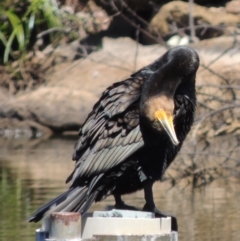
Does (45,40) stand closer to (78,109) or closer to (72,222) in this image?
(78,109)

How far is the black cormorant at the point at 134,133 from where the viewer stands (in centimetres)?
524

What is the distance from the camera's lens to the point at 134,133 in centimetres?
534

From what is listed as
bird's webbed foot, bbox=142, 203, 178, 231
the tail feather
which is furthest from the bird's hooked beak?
the tail feather

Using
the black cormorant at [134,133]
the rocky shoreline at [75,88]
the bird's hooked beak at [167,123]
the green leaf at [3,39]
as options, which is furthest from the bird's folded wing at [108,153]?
the green leaf at [3,39]

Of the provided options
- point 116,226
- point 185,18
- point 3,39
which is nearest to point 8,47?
point 3,39

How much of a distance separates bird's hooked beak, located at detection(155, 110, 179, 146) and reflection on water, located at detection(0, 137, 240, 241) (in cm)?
169

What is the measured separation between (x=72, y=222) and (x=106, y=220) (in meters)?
0.18

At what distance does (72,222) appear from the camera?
4305mm

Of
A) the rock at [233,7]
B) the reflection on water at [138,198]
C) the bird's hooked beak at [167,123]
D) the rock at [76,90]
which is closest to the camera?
the bird's hooked beak at [167,123]

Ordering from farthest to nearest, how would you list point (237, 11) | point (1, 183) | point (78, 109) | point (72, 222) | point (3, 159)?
1. point (237, 11)
2. point (78, 109)
3. point (3, 159)
4. point (1, 183)
5. point (72, 222)

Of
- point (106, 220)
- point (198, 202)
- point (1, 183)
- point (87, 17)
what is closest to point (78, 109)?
point (87, 17)

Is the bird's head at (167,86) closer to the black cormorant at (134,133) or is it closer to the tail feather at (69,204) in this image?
the black cormorant at (134,133)

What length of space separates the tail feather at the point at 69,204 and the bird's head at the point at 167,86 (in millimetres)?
532

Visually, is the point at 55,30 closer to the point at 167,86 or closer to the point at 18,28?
the point at 18,28
